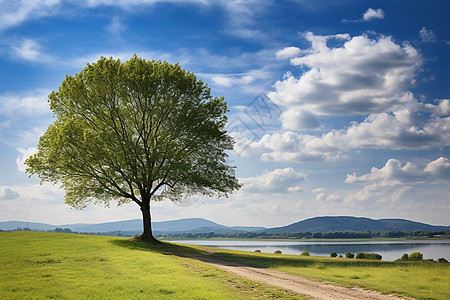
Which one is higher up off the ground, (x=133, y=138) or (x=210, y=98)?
(x=210, y=98)

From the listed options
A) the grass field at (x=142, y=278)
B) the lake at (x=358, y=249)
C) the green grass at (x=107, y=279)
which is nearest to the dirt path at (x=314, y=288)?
the grass field at (x=142, y=278)

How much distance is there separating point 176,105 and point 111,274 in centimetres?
2413

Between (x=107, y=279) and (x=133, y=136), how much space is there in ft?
82.8

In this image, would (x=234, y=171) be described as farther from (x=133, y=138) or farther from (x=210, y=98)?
(x=133, y=138)

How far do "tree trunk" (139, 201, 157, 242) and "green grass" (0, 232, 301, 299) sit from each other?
46.7ft

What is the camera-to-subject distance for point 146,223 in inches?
1656

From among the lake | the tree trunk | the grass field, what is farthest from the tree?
the lake

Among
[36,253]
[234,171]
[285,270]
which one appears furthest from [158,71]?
[285,270]

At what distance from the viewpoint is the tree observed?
3812 cm

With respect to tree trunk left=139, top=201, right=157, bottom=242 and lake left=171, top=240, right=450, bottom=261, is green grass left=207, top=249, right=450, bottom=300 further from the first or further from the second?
lake left=171, top=240, right=450, bottom=261

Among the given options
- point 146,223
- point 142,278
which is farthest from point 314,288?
point 146,223

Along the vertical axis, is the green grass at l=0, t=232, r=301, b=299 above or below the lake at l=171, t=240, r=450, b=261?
above

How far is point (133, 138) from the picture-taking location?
41.3 metres

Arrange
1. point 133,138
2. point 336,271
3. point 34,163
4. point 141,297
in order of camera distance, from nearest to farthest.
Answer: point 141,297, point 336,271, point 34,163, point 133,138
